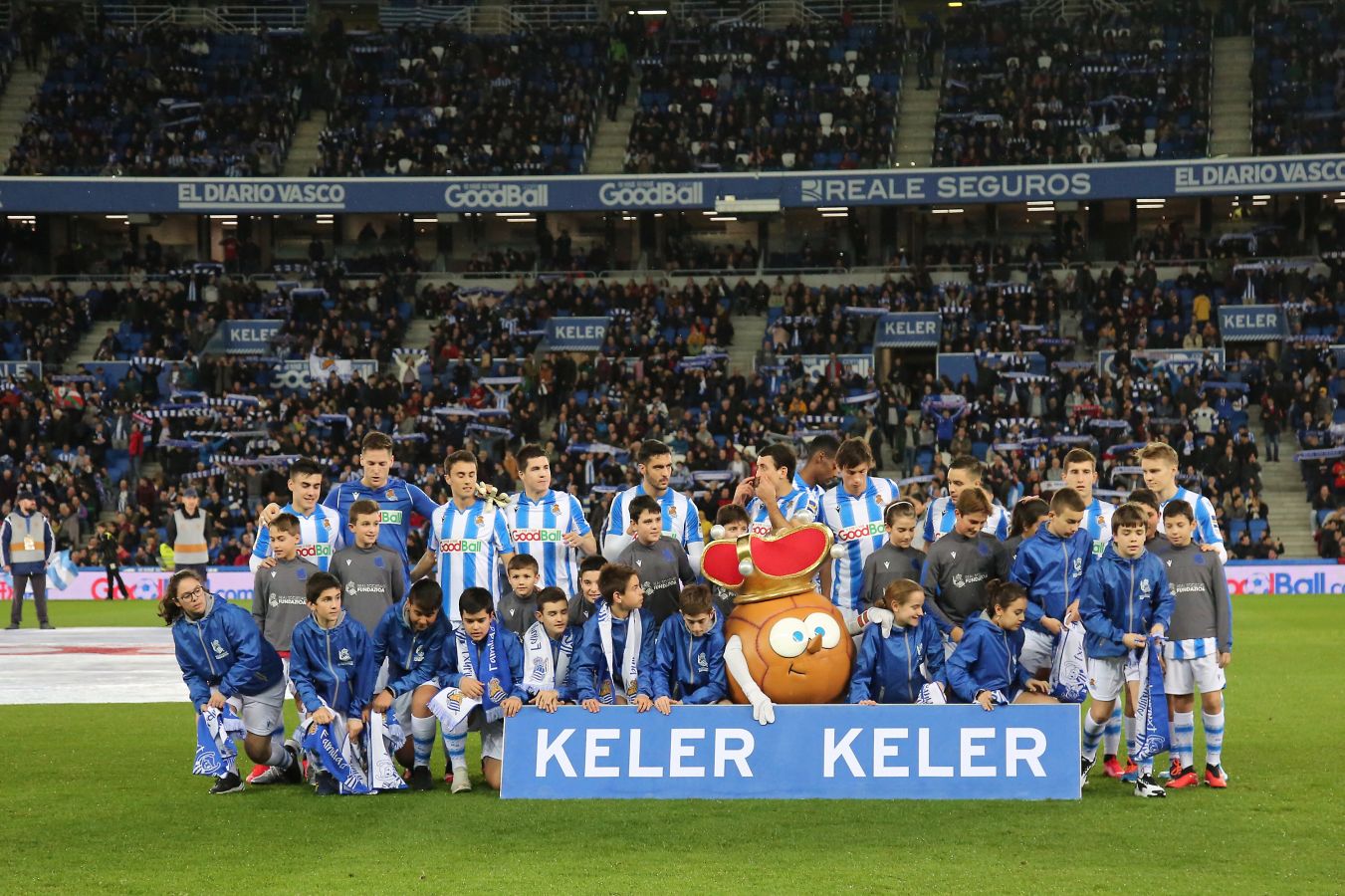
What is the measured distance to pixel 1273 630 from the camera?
72.5 ft

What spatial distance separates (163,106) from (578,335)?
13.8 metres

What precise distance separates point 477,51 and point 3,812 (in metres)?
39.1

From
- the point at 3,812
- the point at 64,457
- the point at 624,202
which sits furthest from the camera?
the point at 624,202

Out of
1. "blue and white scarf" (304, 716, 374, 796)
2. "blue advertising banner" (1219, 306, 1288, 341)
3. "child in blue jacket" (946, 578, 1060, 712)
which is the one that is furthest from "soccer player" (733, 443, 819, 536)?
"blue advertising banner" (1219, 306, 1288, 341)

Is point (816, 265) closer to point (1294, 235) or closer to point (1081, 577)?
point (1294, 235)

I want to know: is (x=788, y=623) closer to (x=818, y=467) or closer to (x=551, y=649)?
(x=551, y=649)

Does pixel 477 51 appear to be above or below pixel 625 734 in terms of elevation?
above

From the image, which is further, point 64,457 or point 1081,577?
point 64,457

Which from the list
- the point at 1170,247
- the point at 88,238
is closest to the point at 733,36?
the point at 1170,247

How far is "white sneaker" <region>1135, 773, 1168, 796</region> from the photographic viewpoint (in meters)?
9.93

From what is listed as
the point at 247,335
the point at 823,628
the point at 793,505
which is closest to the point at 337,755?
the point at 823,628

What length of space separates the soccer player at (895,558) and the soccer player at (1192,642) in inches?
60.4

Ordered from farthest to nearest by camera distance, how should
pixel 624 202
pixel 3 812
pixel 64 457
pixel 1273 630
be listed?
pixel 624 202 < pixel 64 457 < pixel 1273 630 < pixel 3 812

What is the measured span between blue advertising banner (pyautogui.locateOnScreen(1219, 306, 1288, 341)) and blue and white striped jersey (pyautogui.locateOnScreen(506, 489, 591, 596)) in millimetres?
29040
